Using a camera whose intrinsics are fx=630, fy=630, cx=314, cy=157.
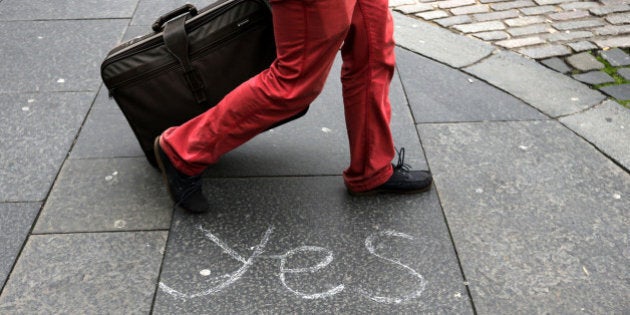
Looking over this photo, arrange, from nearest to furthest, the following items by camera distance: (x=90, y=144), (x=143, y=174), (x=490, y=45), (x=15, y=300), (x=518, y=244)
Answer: (x=15, y=300) < (x=518, y=244) < (x=143, y=174) < (x=90, y=144) < (x=490, y=45)

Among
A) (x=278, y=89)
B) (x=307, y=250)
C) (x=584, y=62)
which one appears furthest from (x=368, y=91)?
(x=584, y=62)

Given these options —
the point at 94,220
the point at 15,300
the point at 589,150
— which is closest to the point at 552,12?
the point at 589,150

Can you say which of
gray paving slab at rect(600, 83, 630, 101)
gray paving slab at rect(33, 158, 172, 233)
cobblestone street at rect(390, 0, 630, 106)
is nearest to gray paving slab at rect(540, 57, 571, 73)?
cobblestone street at rect(390, 0, 630, 106)

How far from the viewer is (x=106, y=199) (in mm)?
2758

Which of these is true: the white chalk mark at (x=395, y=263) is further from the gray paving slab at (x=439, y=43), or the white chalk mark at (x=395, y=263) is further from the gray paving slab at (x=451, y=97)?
the gray paving slab at (x=439, y=43)

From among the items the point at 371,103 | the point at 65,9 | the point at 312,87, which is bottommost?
the point at 65,9

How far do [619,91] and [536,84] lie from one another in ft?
1.51

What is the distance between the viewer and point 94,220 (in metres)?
2.64

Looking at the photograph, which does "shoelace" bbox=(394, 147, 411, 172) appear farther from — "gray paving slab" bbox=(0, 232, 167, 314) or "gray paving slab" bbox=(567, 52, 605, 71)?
"gray paving slab" bbox=(567, 52, 605, 71)

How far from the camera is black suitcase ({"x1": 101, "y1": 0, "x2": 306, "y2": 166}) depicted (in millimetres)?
2516

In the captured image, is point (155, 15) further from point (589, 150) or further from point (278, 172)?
point (589, 150)

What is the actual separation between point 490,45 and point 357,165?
1805 mm

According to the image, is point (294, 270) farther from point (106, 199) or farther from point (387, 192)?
point (106, 199)

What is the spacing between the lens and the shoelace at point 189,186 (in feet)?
8.52
